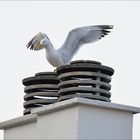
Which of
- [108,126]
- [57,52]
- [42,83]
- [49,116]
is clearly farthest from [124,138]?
[57,52]

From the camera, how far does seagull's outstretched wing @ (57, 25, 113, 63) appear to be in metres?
15.3

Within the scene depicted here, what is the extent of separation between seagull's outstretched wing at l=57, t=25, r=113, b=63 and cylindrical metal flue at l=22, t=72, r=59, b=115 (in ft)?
4.46

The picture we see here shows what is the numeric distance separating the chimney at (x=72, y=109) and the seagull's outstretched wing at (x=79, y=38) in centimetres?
146

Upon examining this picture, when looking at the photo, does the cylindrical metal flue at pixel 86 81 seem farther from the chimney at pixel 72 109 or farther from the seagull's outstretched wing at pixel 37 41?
the seagull's outstretched wing at pixel 37 41

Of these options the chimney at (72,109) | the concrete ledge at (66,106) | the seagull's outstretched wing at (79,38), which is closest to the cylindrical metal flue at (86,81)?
the chimney at (72,109)

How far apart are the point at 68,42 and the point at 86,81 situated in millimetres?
2790

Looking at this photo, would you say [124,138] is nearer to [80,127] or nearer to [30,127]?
[80,127]

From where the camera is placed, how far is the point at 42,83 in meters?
14.1

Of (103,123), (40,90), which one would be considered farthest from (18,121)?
(103,123)

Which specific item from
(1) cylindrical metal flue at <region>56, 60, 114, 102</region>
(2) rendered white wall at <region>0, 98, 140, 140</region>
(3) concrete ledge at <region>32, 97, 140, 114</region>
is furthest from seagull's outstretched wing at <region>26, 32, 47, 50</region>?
(3) concrete ledge at <region>32, 97, 140, 114</region>

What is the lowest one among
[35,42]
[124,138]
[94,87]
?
[124,138]

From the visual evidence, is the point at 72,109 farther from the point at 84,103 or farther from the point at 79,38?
the point at 79,38

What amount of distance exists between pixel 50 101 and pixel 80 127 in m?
2.00

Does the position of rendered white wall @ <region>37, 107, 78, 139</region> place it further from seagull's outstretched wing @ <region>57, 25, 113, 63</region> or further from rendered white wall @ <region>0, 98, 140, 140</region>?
seagull's outstretched wing @ <region>57, 25, 113, 63</region>
